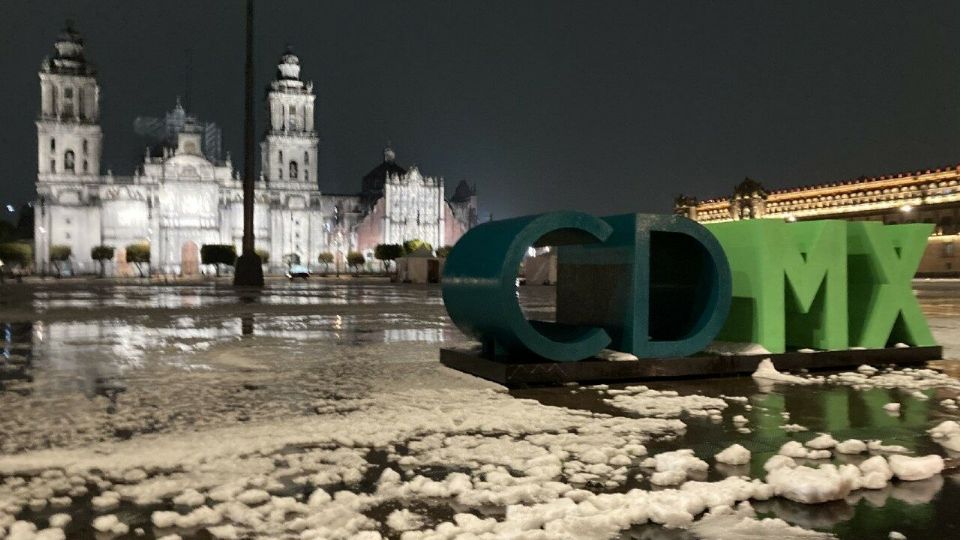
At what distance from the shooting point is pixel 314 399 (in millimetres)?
5836

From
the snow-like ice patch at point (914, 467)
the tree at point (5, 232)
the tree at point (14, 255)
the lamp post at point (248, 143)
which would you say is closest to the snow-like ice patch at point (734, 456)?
the snow-like ice patch at point (914, 467)

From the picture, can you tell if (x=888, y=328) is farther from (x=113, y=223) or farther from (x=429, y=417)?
(x=113, y=223)

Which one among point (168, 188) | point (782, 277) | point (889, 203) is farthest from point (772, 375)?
point (168, 188)

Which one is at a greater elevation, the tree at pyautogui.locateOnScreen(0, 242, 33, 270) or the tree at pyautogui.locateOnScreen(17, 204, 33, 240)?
the tree at pyautogui.locateOnScreen(17, 204, 33, 240)

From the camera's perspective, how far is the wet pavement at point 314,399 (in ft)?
10.7

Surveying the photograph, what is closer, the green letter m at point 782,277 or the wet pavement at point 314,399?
the wet pavement at point 314,399

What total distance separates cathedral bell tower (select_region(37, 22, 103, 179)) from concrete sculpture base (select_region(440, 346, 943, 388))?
93514mm

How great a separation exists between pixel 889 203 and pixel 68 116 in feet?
282

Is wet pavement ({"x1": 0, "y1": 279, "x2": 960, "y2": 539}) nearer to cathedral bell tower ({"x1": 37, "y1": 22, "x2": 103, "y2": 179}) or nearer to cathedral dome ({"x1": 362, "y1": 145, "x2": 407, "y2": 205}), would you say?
cathedral bell tower ({"x1": 37, "y1": 22, "x2": 103, "y2": 179})

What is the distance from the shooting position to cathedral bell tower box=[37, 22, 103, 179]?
88.2 m

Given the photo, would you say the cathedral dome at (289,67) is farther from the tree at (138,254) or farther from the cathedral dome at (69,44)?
the tree at (138,254)

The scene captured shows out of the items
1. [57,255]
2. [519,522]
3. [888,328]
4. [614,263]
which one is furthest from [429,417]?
[57,255]

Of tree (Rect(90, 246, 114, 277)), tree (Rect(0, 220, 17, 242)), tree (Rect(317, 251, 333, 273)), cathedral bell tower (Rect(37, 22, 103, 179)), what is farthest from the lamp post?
cathedral bell tower (Rect(37, 22, 103, 179))

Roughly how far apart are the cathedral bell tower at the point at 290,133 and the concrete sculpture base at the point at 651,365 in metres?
94.4
